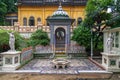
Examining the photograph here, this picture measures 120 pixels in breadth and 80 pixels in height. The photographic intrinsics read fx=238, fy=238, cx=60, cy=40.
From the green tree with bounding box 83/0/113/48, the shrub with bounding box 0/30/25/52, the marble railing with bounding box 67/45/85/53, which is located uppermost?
the green tree with bounding box 83/0/113/48

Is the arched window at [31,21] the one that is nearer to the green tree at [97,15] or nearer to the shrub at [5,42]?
the shrub at [5,42]

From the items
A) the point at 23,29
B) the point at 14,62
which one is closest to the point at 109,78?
the point at 14,62

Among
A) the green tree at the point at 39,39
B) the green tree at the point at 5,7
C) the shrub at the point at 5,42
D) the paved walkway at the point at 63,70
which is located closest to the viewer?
the paved walkway at the point at 63,70

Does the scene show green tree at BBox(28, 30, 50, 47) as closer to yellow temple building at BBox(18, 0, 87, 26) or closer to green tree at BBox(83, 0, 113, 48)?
green tree at BBox(83, 0, 113, 48)

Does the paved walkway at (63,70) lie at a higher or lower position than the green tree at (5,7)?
lower

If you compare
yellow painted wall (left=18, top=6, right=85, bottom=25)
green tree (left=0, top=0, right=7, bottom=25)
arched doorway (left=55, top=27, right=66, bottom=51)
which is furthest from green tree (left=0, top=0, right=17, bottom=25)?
arched doorway (left=55, top=27, right=66, bottom=51)

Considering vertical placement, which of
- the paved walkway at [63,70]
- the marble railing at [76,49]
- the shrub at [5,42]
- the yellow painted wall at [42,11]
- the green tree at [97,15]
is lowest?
the paved walkway at [63,70]

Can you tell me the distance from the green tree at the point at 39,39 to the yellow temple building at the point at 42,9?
10.9 m

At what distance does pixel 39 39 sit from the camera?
105 feet

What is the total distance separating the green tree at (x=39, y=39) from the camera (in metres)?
30.8

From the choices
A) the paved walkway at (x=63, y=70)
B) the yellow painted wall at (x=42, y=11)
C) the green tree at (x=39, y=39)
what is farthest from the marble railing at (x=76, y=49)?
the yellow painted wall at (x=42, y=11)

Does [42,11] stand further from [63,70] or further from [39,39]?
[63,70]

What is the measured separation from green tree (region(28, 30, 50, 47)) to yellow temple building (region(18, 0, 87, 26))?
10867 millimetres

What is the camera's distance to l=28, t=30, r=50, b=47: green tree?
30.8m
